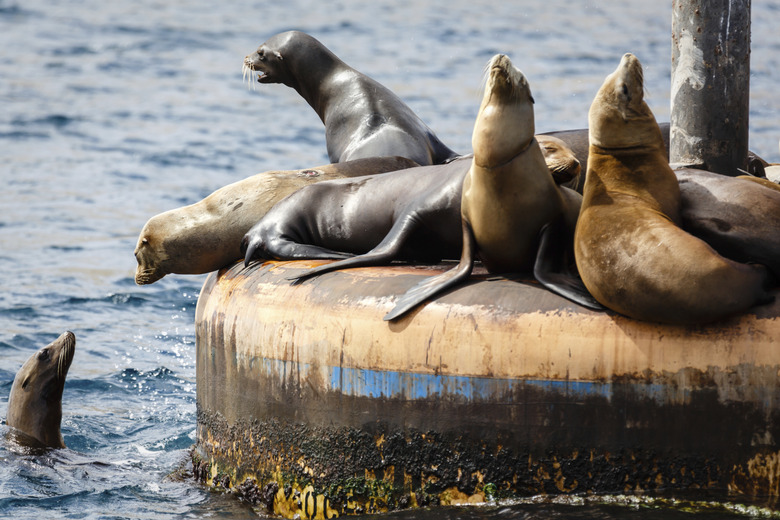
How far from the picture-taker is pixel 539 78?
2019cm

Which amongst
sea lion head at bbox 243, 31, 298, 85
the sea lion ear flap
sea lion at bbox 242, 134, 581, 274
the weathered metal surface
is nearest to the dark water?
the weathered metal surface

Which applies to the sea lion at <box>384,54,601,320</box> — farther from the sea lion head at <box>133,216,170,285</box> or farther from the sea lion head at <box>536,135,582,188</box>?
the sea lion head at <box>133,216,170,285</box>

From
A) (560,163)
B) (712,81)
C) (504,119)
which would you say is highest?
(712,81)

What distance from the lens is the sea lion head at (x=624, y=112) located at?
3754 mm

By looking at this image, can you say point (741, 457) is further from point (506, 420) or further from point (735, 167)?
point (735, 167)

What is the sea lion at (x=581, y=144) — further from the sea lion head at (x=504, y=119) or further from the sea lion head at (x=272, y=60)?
the sea lion head at (x=272, y=60)

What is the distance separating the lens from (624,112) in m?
3.78

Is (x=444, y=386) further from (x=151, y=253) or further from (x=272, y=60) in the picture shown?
(x=272, y=60)

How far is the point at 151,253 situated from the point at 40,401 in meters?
1.12

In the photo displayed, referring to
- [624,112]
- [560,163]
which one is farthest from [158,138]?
[624,112]

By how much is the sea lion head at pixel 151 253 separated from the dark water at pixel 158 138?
966 mm

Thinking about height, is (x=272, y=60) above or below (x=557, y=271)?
above

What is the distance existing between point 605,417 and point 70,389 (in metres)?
4.85

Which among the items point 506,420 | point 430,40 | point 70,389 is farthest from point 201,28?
point 506,420
